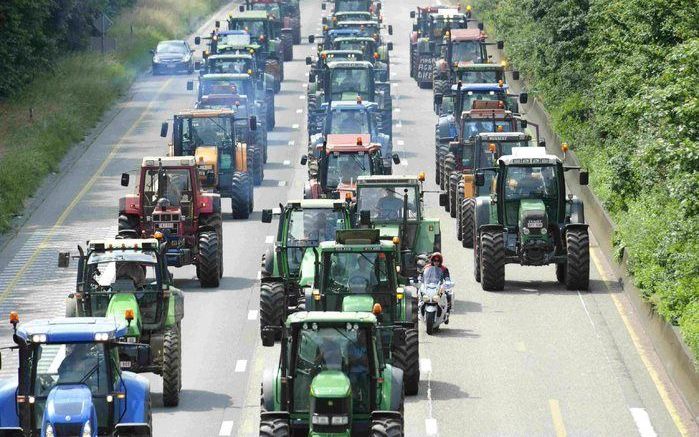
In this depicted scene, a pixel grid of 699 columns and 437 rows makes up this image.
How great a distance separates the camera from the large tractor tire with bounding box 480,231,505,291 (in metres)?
41.0

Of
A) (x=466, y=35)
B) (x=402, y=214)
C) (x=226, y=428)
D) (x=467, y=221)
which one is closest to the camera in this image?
(x=226, y=428)

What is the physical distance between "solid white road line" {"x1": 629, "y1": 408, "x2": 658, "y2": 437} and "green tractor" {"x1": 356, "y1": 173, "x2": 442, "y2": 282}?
8461 mm

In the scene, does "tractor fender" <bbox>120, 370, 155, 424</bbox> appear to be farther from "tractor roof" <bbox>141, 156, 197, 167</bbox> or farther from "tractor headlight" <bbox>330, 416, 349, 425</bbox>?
"tractor roof" <bbox>141, 156, 197, 167</bbox>

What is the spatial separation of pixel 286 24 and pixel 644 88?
52.3 meters

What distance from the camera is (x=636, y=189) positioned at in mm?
47219

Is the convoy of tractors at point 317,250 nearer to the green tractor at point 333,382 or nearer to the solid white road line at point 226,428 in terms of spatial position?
the green tractor at point 333,382

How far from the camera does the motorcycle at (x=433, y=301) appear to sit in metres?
37.0

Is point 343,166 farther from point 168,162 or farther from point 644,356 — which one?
point 644,356

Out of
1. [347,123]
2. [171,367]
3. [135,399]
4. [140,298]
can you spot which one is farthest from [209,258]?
[135,399]

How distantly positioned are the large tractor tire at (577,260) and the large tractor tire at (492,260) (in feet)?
4.52

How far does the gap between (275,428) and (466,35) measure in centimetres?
4777

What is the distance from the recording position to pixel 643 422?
31016 millimetres

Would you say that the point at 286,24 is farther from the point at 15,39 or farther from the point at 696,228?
the point at 696,228

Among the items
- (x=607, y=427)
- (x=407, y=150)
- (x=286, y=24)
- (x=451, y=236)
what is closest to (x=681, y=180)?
(x=607, y=427)
